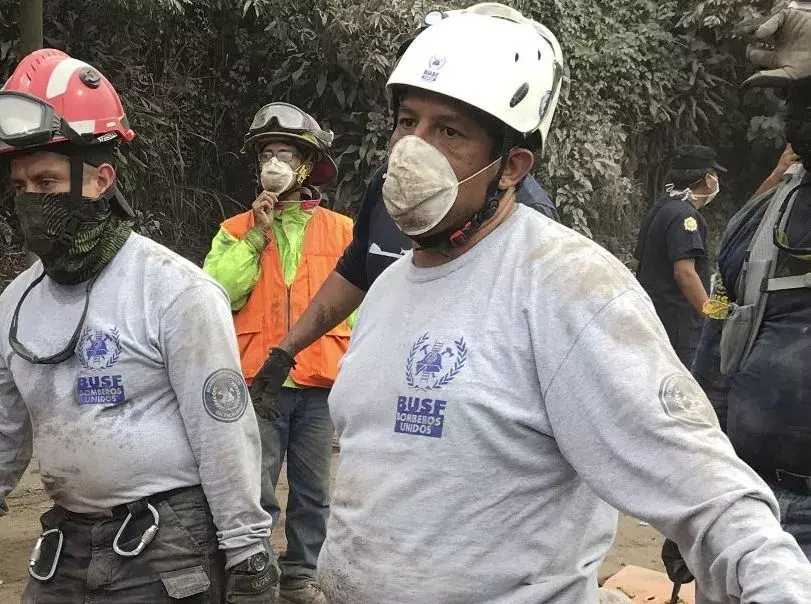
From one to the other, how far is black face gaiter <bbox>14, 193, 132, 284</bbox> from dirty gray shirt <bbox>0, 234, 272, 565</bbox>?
0.10 m

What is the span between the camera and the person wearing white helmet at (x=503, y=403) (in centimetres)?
173

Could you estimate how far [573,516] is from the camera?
1989mm

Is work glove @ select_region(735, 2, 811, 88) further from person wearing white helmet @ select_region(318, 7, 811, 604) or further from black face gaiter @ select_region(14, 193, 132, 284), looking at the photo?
black face gaiter @ select_region(14, 193, 132, 284)

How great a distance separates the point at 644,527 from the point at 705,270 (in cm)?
191

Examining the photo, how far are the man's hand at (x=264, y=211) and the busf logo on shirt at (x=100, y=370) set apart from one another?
229cm

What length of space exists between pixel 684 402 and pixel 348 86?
9.54 meters

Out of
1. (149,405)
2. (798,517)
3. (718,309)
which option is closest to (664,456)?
(798,517)

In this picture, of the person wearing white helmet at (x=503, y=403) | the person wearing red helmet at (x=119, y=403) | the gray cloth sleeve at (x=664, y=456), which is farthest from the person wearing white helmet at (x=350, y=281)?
the gray cloth sleeve at (x=664, y=456)

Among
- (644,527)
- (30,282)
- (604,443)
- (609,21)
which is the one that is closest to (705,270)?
(644,527)

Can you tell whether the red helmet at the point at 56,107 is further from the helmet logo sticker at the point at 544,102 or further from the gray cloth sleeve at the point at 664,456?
the gray cloth sleeve at the point at 664,456

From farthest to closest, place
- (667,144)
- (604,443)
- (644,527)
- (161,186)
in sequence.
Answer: (667,144) < (161,186) < (644,527) < (604,443)

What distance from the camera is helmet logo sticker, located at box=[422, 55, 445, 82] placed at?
2113mm

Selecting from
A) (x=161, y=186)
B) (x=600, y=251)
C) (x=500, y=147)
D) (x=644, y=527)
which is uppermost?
(x=500, y=147)

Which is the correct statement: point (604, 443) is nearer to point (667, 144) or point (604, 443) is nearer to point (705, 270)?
point (705, 270)
